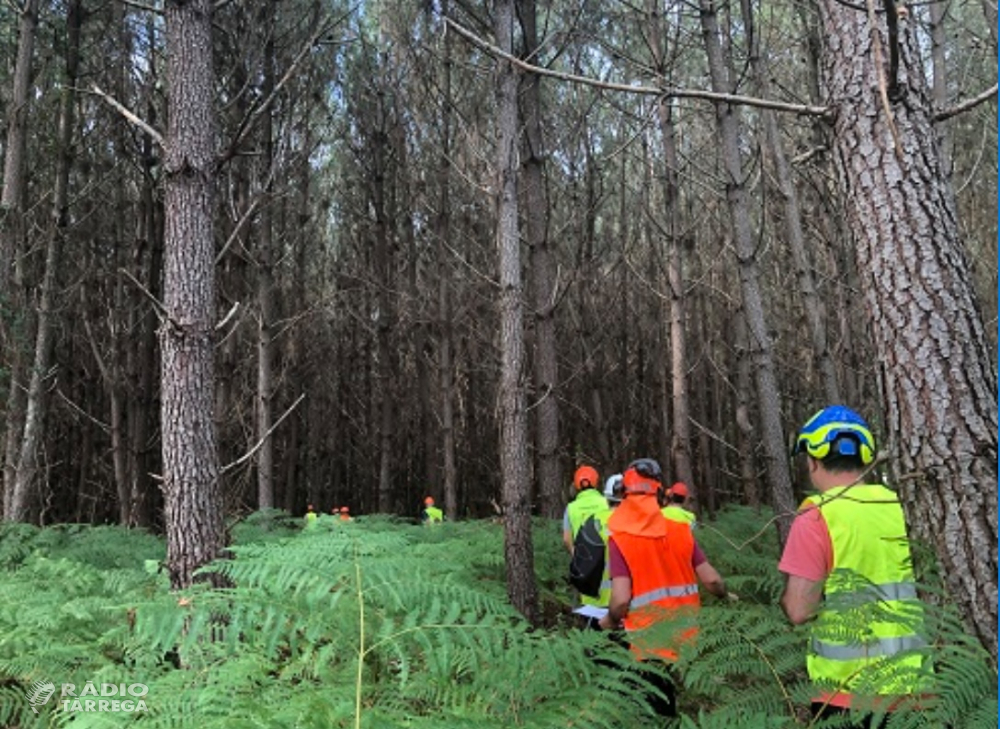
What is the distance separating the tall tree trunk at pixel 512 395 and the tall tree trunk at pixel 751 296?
1978 millimetres

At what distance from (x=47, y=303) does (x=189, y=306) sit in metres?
5.57

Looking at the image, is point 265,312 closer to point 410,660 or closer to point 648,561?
point 648,561

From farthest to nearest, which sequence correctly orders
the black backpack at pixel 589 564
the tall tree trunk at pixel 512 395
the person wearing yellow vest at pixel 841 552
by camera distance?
the tall tree trunk at pixel 512 395 → the black backpack at pixel 589 564 → the person wearing yellow vest at pixel 841 552

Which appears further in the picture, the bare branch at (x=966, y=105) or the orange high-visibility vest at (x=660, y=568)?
the orange high-visibility vest at (x=660, y=568)

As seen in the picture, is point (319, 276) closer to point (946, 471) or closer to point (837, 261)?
point (837, 261)

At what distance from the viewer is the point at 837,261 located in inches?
324

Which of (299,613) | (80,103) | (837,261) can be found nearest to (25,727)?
(299,613)

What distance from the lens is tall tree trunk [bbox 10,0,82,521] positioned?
782cm

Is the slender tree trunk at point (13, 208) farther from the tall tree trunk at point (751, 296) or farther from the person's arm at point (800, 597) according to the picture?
the person's arm at point (800, 597)

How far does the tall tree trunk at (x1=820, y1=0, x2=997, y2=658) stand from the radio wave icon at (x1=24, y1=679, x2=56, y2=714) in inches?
127

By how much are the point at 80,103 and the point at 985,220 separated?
48.4 feet

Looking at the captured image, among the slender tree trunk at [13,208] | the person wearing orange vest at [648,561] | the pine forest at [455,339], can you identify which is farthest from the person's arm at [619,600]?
the slender tree trunk at [13,208]

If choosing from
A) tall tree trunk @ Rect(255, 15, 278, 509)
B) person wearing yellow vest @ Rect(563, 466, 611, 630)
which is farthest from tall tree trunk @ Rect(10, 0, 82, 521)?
person wearing yellow vest @ Rect(563, 466, 611, 630)

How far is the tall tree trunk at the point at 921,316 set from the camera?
5.55 feet
